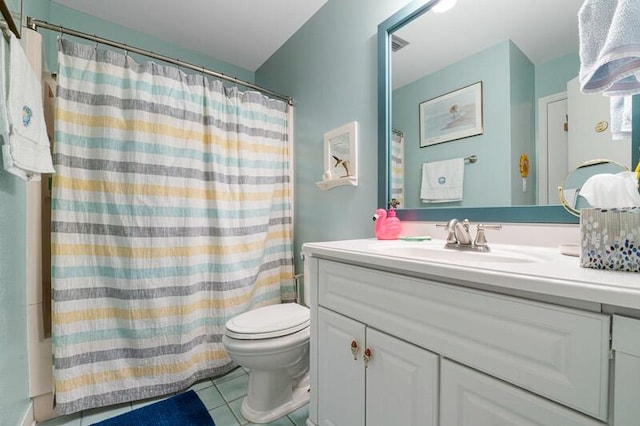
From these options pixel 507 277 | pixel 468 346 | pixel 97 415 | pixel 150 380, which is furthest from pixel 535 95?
pixel 97 415

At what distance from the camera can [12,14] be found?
994 millimetres

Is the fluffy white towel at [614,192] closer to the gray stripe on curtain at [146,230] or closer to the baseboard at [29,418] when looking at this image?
the gray stripe on curtain at [146,230]

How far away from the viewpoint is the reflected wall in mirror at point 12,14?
0.91 meters

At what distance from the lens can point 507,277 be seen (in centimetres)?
52

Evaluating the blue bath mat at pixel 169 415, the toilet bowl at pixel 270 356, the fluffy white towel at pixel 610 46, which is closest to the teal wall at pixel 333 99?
the toilet bowl at pixel 270 356

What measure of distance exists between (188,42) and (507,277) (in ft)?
8.57

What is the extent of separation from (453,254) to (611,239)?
0.41 metres

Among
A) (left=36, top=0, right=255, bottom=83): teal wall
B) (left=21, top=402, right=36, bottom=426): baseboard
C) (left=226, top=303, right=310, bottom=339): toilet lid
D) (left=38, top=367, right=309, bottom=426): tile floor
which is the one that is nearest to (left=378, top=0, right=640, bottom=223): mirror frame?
(left=226, top=303, right=310, bottom=339): toilet lid

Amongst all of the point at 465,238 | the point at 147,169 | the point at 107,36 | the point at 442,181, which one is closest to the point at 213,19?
the point at 107,36

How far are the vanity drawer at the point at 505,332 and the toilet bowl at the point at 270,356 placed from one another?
1.94 ft

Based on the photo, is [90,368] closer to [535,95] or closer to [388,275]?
[388,275]

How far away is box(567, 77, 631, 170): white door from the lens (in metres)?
0.77

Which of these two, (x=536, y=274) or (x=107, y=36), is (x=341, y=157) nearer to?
(x=536, y=274)

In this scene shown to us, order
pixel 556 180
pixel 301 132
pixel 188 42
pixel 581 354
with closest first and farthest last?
pixel 581 354 → pixel 556 180 → pixel 301 132 → pixel 188 42
